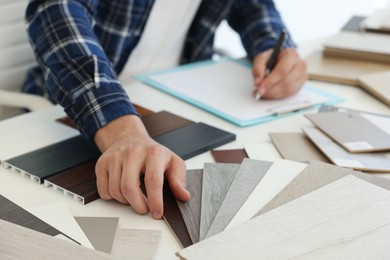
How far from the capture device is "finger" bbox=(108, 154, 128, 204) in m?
0.83

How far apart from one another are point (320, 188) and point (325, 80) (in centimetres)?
64

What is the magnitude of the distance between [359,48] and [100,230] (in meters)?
1.01

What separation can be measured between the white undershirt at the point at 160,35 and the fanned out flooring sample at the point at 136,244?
74cm

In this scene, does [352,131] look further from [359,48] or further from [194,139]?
[359,48]

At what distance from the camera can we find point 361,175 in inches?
34.5

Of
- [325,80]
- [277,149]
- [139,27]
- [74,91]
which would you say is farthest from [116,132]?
[325,80]

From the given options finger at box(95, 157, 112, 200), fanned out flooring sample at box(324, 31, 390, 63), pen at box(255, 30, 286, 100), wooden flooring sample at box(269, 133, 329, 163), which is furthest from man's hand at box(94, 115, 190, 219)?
fanned out flooring sample at box(324, 31, 390, 63)

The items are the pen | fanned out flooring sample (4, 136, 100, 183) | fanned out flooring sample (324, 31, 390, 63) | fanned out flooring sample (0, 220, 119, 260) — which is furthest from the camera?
fanned out flooring sample (324, 31, 390, 63)

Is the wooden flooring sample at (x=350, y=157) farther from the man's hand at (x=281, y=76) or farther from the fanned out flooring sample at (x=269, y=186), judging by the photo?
the man's hand at (x=281, y=76)

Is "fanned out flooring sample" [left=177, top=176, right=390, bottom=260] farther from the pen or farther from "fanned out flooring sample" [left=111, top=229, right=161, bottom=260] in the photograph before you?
the pen

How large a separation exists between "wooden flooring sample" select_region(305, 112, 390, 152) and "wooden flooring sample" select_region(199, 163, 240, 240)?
9.0 inches

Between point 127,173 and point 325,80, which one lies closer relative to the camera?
point 127,173

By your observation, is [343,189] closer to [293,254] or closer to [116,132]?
[293,254]

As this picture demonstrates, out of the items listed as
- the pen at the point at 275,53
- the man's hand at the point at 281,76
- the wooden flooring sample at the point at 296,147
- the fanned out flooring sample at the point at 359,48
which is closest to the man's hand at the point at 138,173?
the wooden flooring sample at the point at 296,147
